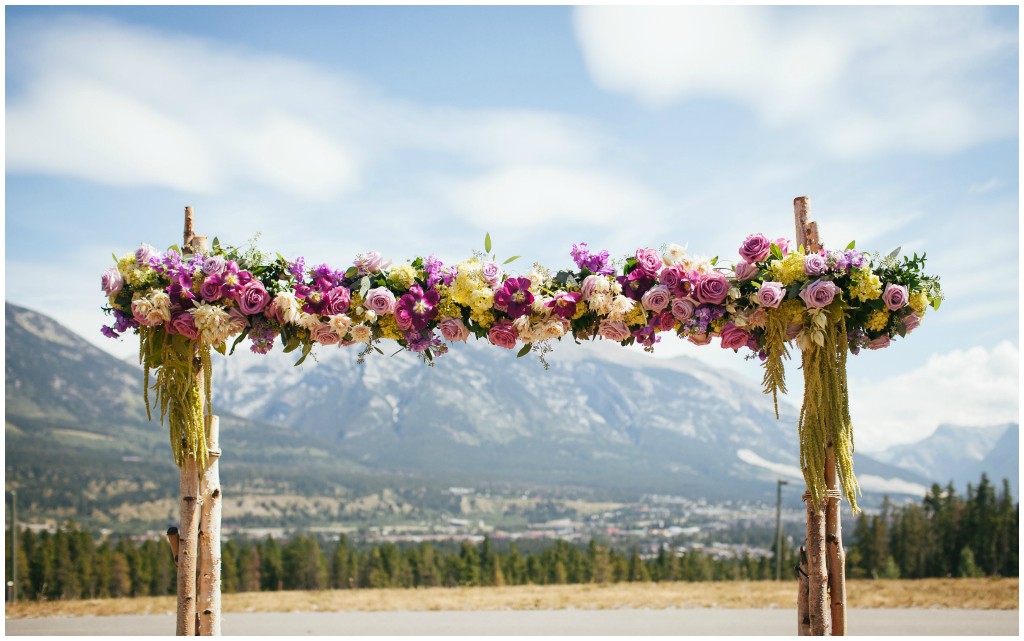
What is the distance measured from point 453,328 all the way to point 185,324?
56.5 inches

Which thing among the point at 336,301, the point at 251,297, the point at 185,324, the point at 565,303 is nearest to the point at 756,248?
the point at 565,303

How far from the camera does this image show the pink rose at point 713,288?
15.6 feet

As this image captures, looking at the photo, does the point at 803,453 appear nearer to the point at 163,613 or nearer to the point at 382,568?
the point at 163,613

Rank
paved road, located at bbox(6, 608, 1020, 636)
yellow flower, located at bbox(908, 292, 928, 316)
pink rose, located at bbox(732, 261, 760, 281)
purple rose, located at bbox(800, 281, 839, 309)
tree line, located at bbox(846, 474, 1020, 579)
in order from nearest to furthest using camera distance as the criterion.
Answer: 1. purple rose, located at bbox(800, 281, 839, 309)
2. yellow flower, located at bbox(908, 292, 928, 316)
3. pink rose, located at bbox(732, 261, 760, 281)
4. paved road, located at bbox(6, 608, 1020, 636)
5. tree line, located at bbox(846, 474, 1020, 579)

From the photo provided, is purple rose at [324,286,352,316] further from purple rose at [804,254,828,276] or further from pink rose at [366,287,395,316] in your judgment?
purple rose at [804,254,828,276]

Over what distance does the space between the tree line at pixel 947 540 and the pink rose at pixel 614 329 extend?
2391 centimetres

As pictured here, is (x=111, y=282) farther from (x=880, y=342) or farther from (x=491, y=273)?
(x=880, y=342)

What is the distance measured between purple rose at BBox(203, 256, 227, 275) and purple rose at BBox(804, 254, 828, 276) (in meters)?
3.13

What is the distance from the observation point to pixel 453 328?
4.87 m

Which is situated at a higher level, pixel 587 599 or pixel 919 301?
pixel 919 301

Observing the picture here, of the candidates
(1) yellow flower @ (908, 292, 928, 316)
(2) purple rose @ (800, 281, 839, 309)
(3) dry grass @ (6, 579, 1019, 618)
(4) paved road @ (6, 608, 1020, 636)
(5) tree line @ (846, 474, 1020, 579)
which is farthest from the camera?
(5) tree line @ (846, 474, 1020, 579)

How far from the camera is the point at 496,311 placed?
4.93m

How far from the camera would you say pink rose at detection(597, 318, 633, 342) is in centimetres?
483

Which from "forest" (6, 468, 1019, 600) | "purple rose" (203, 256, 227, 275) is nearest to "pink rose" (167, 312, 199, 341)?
"purple rose" (203, 256, 227, 275)
